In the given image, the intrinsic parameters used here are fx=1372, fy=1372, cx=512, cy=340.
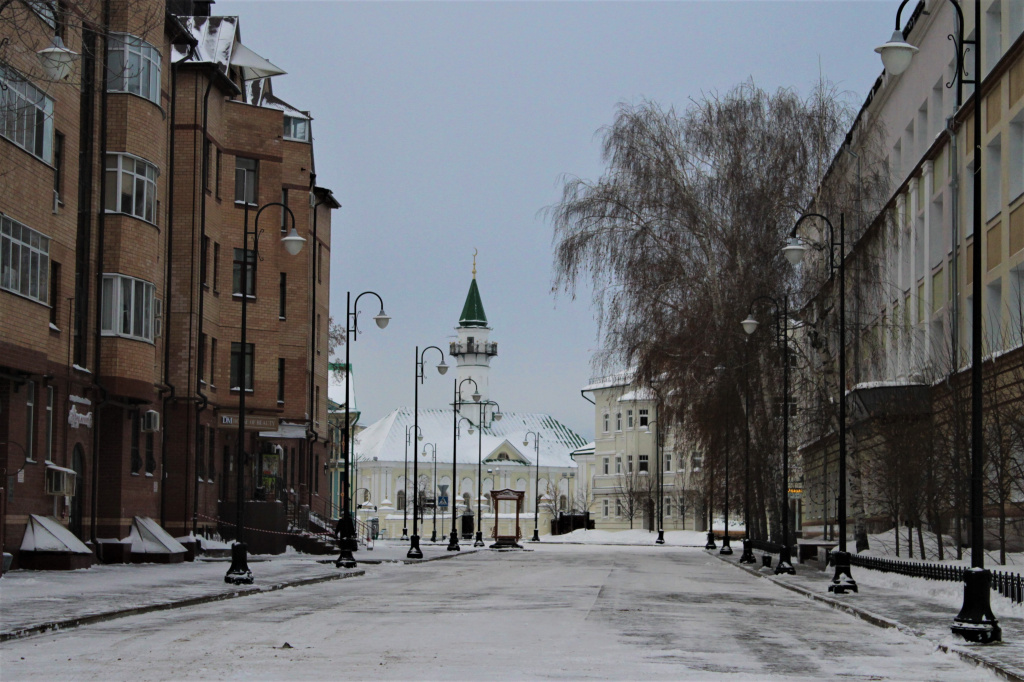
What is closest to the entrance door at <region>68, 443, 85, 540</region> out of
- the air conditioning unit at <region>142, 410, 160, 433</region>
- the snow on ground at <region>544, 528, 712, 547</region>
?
the air conditioning unit at <region>142, 410, 160, 433</region>

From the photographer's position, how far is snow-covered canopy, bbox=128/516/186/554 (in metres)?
36.0

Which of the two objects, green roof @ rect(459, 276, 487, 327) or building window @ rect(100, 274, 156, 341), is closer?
building window @ rect(100, 274, 156, 341)

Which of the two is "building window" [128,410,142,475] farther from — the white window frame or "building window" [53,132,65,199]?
the white window frame

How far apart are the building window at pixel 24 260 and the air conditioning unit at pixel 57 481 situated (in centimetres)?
380

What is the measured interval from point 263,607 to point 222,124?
1078 inches

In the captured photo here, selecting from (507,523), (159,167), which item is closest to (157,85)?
(159,167)

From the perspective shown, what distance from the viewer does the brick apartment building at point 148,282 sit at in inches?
1156

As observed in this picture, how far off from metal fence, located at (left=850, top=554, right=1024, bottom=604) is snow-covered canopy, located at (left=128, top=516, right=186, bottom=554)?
1815 cm

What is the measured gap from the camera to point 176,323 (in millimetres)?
42219

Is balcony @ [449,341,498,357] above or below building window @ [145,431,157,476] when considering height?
Answer: above

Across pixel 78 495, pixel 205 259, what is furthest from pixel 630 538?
pixel 78 495

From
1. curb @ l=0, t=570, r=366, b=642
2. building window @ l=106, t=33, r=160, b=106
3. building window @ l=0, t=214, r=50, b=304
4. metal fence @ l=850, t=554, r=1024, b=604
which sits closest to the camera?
curb @ l=0, t=570, r=366, b=642

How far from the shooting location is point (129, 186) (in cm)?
3488

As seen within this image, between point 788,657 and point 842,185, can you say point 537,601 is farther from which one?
point 842,185
